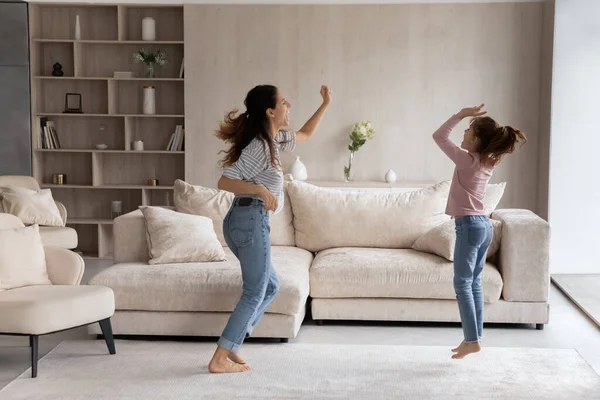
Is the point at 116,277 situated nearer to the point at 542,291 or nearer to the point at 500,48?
the point at 542,291

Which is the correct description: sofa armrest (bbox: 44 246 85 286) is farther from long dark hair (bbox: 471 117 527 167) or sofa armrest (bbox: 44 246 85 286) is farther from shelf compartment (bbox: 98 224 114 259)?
shelf compartment (bbox: 98 224 114 259)

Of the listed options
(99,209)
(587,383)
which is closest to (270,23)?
(99,209)

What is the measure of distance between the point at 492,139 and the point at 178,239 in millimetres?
1883

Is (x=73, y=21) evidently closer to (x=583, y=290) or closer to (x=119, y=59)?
(x=119, y=59)

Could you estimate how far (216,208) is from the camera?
5352 mm

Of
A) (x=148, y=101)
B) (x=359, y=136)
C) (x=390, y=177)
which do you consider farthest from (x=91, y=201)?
(x=390, y=177)

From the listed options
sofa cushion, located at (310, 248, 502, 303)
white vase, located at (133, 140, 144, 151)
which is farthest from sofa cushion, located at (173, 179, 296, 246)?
white vase, located at (133, 140, 144, 151)

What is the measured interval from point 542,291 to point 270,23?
355 centimetres

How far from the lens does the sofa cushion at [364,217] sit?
538cm

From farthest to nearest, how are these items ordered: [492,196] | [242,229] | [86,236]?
[86,236]
[492,196]
[242,229]

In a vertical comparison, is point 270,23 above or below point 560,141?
above

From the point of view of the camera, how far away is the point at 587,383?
387cm

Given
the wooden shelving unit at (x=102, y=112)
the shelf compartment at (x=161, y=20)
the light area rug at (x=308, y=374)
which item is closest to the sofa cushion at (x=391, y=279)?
the light area rug at (x=308, y=374)

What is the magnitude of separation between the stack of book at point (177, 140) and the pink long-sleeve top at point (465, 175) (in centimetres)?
399
